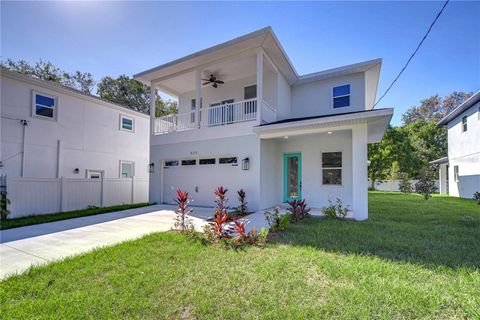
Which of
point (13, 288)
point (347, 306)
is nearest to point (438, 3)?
point (347, 306)

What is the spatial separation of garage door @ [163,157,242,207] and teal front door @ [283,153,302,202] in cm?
250

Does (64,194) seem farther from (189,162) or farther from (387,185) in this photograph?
(387,185)

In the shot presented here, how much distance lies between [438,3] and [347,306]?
991 centimetres

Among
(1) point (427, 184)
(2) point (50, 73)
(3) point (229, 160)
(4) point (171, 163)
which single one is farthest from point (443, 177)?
(2) point (50, 73)

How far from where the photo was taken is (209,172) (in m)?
10.7

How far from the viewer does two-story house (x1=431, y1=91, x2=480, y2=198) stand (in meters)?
14.3

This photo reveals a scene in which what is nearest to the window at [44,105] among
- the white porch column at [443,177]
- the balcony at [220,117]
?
the balcony at [220,117]

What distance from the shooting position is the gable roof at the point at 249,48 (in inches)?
348

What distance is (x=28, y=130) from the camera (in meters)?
10.6

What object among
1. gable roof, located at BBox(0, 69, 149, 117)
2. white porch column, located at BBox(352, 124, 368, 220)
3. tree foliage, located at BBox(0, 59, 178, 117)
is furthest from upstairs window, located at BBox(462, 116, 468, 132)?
tree foliage, located at BBox(0, 59, 178, 117)

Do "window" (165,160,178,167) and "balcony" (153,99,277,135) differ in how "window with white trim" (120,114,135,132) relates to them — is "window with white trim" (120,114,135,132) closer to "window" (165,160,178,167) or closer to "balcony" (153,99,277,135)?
"balcony" (153,99,277,135)

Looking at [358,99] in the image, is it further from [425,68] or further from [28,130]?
[28,130]

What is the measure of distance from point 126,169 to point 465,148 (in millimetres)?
Answer: 23100

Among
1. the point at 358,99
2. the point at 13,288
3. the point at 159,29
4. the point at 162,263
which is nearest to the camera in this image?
the point at 13,288
